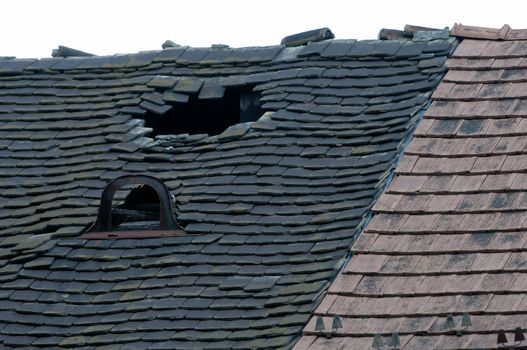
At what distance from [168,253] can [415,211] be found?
7.05ft

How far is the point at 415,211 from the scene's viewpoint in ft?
41.3

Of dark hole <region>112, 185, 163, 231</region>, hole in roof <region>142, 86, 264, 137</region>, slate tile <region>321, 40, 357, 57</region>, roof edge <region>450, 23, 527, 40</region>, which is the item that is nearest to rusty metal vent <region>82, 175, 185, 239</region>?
dark hole <region>112, 185, 163, 231</region>

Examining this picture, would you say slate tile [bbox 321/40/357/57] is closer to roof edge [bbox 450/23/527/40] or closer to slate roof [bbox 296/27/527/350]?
roof edge [bbox 450/23/527/40]

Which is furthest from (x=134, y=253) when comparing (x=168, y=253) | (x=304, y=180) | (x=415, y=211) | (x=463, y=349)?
(x=463, y=349)

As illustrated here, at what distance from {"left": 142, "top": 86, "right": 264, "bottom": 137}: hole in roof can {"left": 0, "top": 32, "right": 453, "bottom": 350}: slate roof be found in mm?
158

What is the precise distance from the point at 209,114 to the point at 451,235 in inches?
175

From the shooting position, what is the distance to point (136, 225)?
13.8 m

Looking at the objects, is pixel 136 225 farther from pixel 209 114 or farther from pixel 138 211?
pixel 209 114

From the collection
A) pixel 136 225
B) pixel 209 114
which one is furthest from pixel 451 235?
pixel 209 114

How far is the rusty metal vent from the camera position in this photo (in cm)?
1364

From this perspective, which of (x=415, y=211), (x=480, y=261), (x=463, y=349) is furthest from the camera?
(x=415, y=211)

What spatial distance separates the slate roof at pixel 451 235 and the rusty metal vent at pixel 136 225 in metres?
1.92

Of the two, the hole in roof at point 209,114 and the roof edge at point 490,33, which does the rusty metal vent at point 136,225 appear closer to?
the hole in roof at point 209,114

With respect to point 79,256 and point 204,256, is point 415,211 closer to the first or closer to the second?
point 204,256
